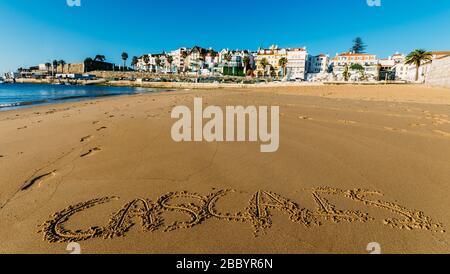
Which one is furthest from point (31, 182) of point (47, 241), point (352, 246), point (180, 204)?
point (352, 246)

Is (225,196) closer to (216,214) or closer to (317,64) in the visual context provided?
(216,214)

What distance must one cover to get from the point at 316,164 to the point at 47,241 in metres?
3.81

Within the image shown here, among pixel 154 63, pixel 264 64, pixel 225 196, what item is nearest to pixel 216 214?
pixel 225 196

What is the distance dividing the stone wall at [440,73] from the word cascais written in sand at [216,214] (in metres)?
44.1

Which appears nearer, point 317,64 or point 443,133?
point 443,133

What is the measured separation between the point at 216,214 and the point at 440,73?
52.2 metres

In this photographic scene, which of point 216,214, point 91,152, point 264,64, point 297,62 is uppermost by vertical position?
point 297,62

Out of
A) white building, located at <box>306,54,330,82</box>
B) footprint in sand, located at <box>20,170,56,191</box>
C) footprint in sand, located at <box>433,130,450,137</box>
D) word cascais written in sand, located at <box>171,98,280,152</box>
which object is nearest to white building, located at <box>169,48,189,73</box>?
white building, located at <box>306,54,330,82</box>

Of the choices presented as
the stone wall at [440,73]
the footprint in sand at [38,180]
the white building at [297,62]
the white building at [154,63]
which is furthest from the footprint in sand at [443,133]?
the white building at [154,63]

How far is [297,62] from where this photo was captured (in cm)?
11506

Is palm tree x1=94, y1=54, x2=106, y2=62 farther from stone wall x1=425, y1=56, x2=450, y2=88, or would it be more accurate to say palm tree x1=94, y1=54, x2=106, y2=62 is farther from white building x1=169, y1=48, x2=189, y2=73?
stone wall x1=425, y1=56, x2=450, y2=88

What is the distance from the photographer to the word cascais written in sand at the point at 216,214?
2582 millimetres

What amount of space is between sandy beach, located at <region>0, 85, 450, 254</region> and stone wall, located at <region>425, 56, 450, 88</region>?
1677 inches
